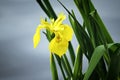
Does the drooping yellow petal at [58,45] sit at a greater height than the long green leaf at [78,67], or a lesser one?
greater

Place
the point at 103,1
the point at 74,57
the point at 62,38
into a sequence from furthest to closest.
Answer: the point at 103,1
the point at 74,57
the point at 62,38

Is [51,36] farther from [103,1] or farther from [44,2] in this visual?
[103,1]

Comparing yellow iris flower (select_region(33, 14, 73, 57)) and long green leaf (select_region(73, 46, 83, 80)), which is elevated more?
yellow iris flower (select_region(33, 14, 73, 57))

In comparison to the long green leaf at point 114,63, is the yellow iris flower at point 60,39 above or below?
above

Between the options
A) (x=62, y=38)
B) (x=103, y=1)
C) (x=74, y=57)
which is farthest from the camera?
(x=103, y=1)

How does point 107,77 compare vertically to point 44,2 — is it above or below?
below

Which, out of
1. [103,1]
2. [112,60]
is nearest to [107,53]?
[112,60]

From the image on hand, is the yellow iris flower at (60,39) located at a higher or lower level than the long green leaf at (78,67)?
higher

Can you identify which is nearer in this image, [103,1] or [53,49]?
[53,49]

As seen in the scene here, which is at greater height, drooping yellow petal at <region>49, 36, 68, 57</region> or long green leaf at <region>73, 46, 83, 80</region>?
drooping yellow petal at <region>49, 36, 68, 57</region>

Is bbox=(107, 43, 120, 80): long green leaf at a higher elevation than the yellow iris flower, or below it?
below
